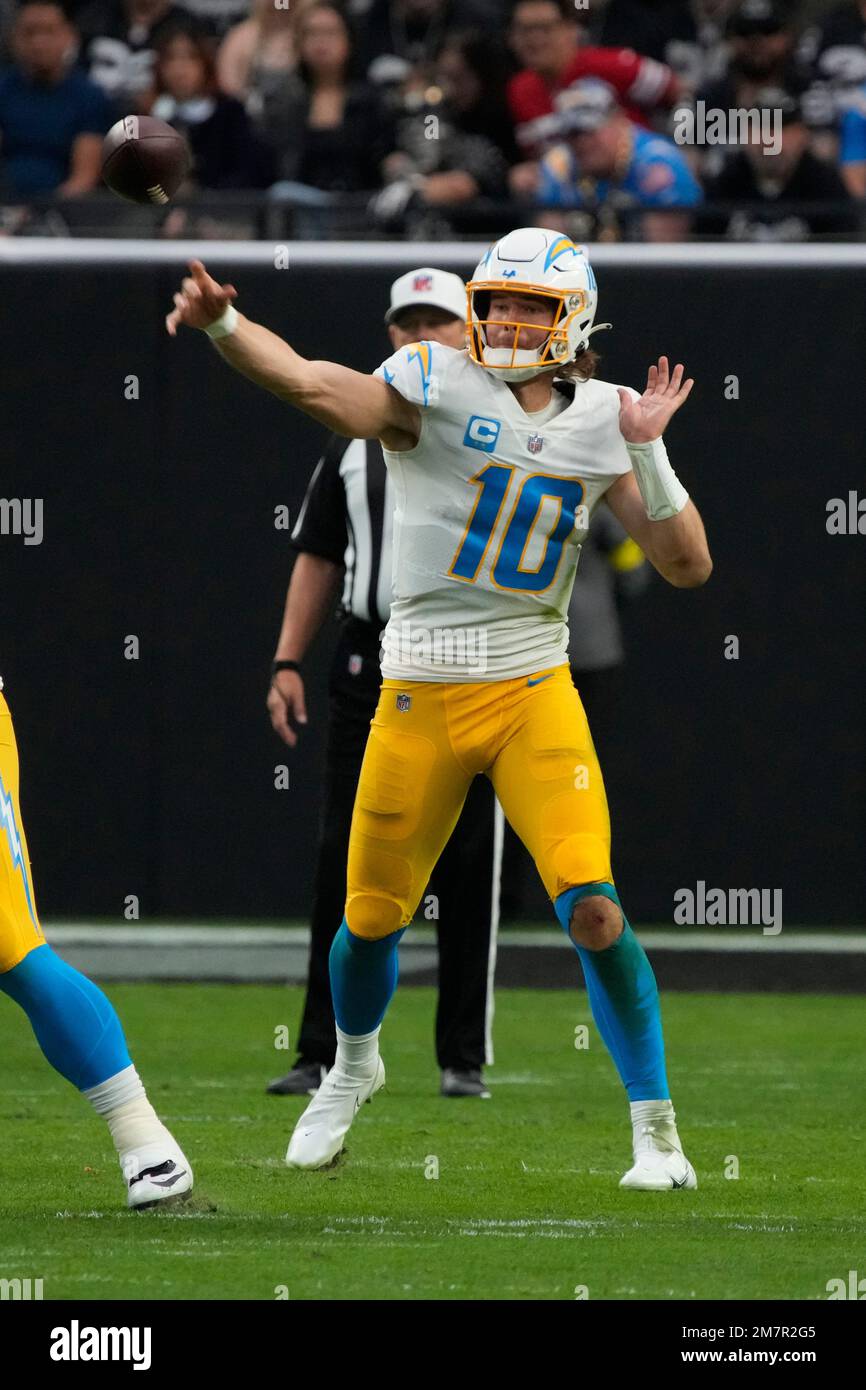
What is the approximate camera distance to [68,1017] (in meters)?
4.84

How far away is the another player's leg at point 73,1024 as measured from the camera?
480 centimetres

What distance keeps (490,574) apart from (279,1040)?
Answer: 3108 mm

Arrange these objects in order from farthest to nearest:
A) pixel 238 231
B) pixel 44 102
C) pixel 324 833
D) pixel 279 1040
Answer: pixel 44 102 → pixel 238 231 → pixel 279 1040 → pixel 324 833

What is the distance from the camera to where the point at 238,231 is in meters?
10.6

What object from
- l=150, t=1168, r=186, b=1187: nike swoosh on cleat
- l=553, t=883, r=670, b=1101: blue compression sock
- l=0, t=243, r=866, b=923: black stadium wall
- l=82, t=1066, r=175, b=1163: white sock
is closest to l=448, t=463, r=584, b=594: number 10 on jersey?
l=553, t=883, r=670, b=1101: blue compression sock

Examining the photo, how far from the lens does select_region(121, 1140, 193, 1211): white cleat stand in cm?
499

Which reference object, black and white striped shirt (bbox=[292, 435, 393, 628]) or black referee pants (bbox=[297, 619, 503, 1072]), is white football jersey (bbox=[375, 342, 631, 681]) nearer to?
black and white striped shirt (bbox=[292, 435, 393, 628])

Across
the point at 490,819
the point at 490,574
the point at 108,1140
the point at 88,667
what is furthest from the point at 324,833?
the point at 88,667

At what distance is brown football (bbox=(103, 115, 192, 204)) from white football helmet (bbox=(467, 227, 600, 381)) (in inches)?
29.3

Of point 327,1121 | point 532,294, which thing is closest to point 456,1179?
point 327,1121

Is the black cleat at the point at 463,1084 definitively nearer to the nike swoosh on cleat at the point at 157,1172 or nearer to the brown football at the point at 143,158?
the nike swoosh on cleat at the point at 157,1172

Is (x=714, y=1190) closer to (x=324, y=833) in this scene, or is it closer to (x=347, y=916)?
(x=347, y=916)

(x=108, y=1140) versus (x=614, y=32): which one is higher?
(x=614, y=32)
